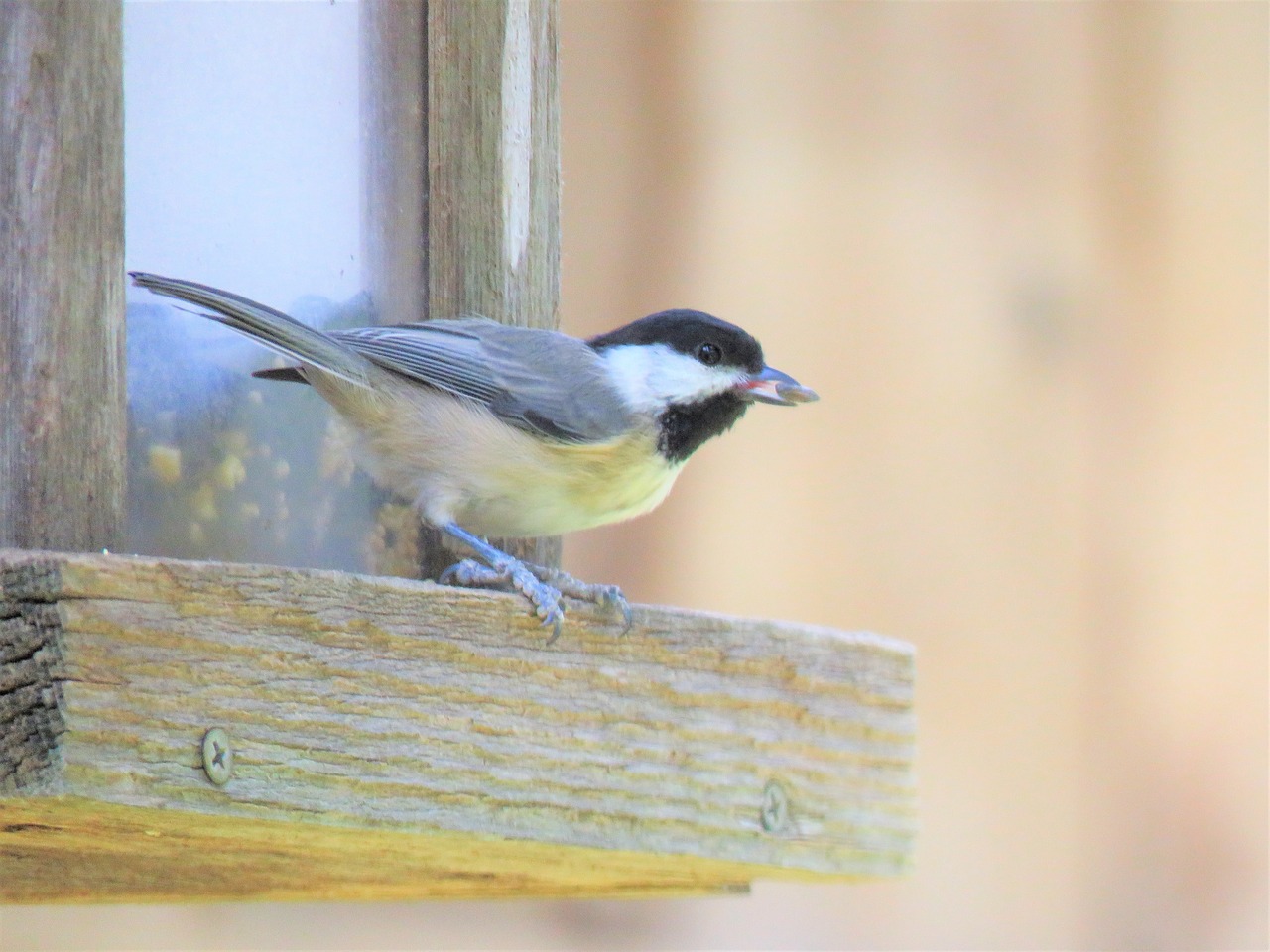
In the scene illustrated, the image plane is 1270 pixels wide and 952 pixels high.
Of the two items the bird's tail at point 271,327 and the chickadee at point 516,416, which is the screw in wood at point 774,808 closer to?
the chickadee at point 516,416

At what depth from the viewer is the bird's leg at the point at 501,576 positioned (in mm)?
1670

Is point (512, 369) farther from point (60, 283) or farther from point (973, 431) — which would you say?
point (973, 431)

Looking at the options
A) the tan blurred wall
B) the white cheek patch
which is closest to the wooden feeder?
the white cheek patch

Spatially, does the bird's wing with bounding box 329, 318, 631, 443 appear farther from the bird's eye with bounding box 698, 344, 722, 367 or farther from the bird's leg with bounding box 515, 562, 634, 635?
the bird's leg with bounding box 515, 562, 634, 635

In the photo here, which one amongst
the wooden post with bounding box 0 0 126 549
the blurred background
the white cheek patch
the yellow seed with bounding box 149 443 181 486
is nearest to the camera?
the wooden post with bounding box 0 0 126 549

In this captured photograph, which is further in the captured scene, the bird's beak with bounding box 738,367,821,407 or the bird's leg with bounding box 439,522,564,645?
the bird's beak with bounding box 738,367,821,407

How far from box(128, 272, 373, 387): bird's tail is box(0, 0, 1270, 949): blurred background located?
74cm

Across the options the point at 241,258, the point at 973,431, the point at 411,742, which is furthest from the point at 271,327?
the point at 973,431

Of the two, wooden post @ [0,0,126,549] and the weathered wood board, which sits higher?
wooden post @ [0,0,126,549]

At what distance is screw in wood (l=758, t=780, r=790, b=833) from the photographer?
6.19 feet

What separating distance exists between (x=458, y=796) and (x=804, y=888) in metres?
1.18

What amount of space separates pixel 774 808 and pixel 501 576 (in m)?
0.46

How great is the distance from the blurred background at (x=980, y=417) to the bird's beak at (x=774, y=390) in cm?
32

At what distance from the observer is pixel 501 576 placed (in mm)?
1793
